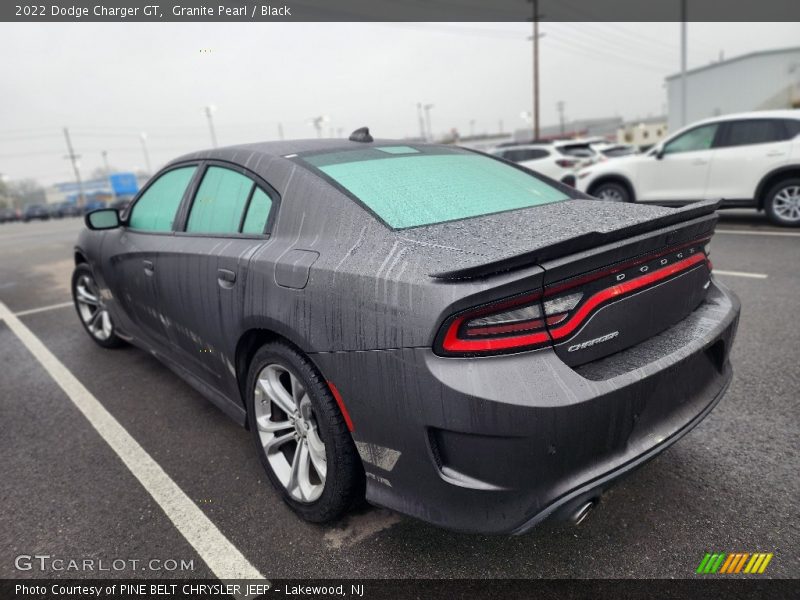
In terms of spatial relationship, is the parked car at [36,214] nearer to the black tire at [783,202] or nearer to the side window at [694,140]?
the side window at [694,140]

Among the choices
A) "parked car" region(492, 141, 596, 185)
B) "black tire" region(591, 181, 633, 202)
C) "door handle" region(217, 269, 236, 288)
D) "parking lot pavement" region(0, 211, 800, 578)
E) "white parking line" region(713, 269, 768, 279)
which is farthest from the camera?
"parked car" region(492, 141, 596, 185)

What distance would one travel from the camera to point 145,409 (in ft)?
11.0

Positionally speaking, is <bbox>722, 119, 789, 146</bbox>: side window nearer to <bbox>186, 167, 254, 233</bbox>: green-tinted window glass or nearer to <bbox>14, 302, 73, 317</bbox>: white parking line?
<bbox>186, 167, 254, 233</bbox>: green-tinted window glass

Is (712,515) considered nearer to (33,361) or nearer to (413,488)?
(413,488)

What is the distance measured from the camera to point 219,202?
274 cm

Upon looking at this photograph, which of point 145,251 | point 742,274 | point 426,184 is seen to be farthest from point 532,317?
point 742,274

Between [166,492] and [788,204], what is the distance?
8.50m

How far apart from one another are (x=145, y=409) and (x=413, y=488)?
2.30 m

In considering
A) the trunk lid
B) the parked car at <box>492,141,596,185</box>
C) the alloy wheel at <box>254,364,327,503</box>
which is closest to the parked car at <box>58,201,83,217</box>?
the parked car at <box>492,141,596,185</box>

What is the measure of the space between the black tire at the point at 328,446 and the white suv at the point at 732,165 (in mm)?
6907

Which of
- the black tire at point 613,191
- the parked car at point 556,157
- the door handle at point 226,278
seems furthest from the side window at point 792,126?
the door handle at point 226,278

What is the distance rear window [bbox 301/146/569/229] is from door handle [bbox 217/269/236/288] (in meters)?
0.60

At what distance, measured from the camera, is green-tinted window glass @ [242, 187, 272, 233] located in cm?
239

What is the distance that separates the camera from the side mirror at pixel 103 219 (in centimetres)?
360
